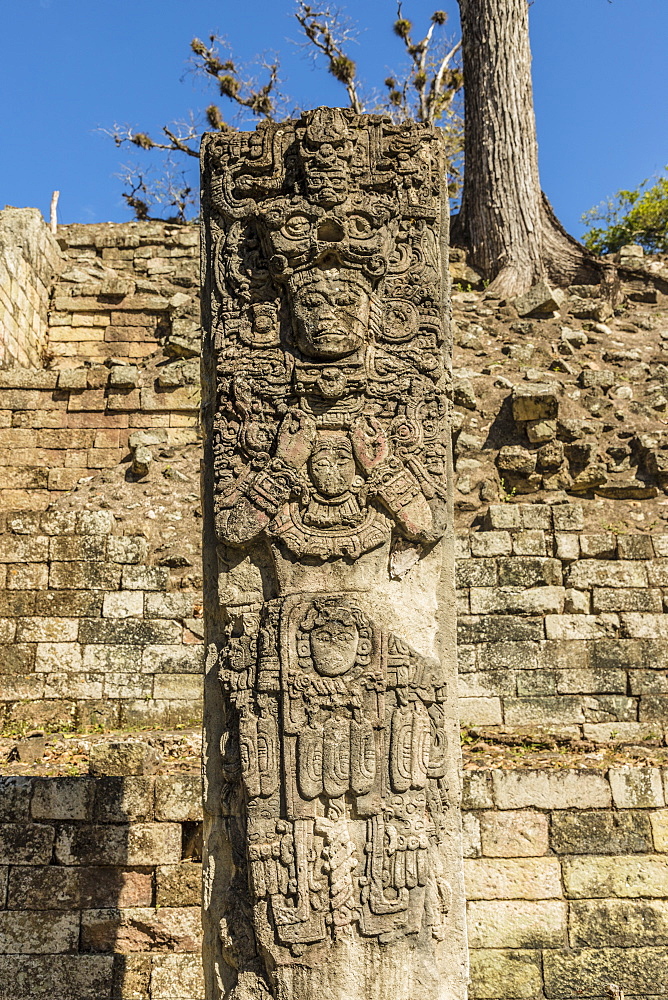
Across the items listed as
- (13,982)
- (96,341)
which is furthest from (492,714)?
(96,341)

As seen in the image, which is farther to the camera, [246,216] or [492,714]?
[492,714]

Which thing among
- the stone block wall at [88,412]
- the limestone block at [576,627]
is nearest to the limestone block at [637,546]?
the limestone block at [576,627]

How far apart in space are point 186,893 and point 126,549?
296 centimetres

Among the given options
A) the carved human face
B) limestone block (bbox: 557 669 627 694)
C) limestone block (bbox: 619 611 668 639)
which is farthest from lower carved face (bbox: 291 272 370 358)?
limestone block (bbox: 619 611 668 639)

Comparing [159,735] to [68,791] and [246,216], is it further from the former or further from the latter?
[246,216]

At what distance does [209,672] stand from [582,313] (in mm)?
8095

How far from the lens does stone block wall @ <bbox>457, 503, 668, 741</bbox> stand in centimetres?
738

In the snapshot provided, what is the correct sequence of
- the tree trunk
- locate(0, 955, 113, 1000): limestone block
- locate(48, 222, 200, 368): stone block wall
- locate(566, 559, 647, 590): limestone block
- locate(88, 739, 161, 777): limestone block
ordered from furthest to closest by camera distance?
the tree trunk, locate(48, 222, 200, 368): stone block wall, locate(566, 559, 647, 590): limestone block, locate(88, 739, 161, 777): limestone block, locate(0, 955, 113, 1000): limestone block

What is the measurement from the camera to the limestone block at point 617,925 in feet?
Result: 19.0

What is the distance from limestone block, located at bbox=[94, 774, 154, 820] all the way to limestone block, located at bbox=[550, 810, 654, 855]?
2.50 meters

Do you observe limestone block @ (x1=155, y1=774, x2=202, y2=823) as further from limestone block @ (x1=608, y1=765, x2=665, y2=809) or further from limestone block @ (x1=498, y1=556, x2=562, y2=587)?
limestone block @ (x1=498, y1=556, x2=562, y2=587)

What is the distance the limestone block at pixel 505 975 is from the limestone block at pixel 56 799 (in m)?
2.57

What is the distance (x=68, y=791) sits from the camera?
5750 millimetres

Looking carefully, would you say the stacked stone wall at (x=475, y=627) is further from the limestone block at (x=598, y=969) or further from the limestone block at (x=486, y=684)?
the limestone block at (x=598, y=969)
